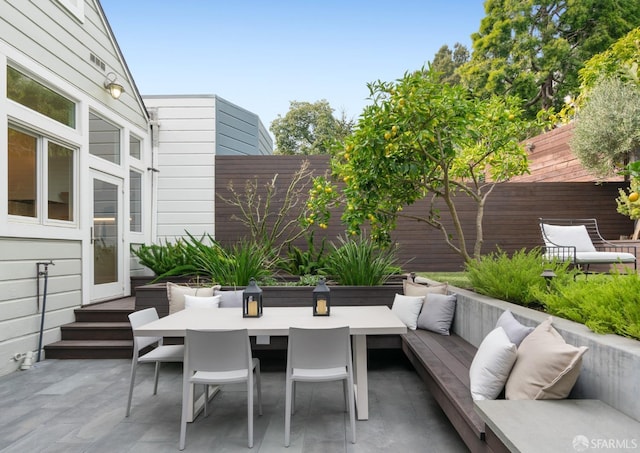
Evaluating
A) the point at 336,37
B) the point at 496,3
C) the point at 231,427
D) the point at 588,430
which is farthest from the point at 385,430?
the point at 496,3

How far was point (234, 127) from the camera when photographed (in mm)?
8016

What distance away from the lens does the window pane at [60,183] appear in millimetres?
4551


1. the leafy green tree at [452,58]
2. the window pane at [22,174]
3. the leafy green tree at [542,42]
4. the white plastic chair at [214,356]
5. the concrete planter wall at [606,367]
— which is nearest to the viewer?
the concrete planter wall at [606,367]

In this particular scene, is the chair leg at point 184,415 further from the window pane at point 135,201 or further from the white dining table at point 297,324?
the window pane at point 135,201

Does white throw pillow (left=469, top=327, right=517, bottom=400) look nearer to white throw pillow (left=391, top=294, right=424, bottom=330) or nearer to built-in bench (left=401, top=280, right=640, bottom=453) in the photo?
built-in bench (left=401, top=280, right=640, bottom=453)

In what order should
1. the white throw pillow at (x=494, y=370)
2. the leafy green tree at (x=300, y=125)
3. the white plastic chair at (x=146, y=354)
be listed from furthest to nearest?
the leafy green tree at (x=300, y=125)
the white plastic chair at (x=146, y=354)
the white throw pillow at (x=494, y=370)

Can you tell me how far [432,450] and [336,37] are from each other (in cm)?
1157

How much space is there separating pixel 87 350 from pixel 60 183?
192cm

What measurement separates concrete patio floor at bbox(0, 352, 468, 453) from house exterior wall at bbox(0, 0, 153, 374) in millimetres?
757

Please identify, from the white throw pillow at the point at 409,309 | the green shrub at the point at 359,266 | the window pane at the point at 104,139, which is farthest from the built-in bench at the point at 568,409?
the window pane at the point at 104,139

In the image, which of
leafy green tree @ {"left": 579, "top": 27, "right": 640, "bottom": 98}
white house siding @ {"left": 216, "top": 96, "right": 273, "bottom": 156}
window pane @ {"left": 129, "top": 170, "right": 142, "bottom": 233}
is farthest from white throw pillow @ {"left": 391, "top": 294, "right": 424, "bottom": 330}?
leafy green tree @ {"left": 579, "top": 27, "right": 640, "bottom": 98}

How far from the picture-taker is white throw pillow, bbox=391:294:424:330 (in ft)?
12.6

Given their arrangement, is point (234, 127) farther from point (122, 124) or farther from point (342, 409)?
point (342, 409)

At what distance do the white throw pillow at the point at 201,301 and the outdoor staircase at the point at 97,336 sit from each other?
1133 mm
